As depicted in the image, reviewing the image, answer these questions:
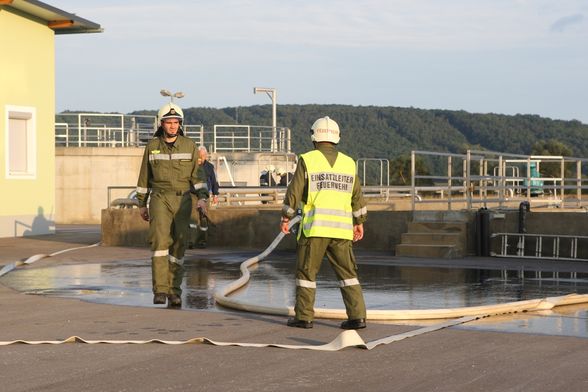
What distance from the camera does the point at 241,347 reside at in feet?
29.1

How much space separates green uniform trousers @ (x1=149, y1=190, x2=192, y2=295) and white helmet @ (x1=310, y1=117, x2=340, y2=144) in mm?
2391

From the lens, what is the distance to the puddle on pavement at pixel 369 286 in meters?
11.2

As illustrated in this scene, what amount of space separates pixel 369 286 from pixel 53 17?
16.2m

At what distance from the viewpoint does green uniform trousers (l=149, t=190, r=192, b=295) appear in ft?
39.6

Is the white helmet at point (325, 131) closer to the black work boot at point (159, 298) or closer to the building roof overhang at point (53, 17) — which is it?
the black work boot at point (159, 298)

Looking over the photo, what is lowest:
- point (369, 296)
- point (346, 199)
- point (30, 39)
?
point (369, 296)

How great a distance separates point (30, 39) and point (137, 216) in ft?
20.7

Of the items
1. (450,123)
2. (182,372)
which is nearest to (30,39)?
(182,372)

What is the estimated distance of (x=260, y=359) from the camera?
8297mm

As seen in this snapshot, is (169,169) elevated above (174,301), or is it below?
above

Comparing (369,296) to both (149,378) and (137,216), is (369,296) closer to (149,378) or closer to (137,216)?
(149,378)

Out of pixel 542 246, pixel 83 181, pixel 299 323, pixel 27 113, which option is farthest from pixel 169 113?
pixel 83 181

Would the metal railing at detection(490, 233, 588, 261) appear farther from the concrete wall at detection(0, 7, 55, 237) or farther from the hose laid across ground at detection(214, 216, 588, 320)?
the concrete wall at detection(0, 7, 55, 237)

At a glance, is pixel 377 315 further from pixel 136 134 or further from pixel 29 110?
pixel 136 134
